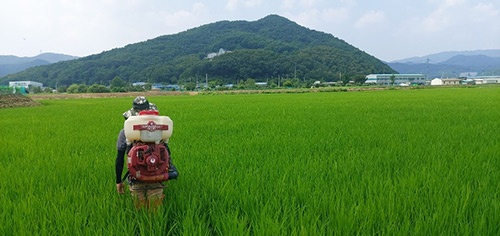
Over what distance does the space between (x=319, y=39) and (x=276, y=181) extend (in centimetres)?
11731

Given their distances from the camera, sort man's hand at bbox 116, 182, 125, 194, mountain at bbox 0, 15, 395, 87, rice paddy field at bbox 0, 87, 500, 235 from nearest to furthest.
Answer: rice paddy field at bbox 0, 87, 500, 235, man's hand at bbox 116, 182, 125, 194, mountain at bbox 0, 15, 395, 87

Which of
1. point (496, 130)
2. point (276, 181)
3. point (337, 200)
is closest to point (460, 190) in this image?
point (337, 200)

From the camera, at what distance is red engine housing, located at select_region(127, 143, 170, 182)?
1.67 m

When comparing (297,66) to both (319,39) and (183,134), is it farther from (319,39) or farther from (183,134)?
(183,134)

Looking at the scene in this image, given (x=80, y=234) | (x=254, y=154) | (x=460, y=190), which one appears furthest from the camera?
(x=254, y=154)

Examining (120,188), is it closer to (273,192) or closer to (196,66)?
(273,192)

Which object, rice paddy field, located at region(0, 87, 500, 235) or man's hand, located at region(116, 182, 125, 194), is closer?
rice paddy field, located at region(0, 87, 500, 235)

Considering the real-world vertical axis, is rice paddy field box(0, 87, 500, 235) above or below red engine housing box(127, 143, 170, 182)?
below

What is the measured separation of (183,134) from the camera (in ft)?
17.5

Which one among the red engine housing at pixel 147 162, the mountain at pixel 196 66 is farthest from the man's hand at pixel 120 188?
the mountain at pixel 196 66

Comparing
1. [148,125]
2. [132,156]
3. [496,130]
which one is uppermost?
[148,125]

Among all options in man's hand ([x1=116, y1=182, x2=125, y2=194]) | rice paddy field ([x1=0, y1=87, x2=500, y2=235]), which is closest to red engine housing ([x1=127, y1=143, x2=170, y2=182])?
rice paddy field ([x1=0, y1=87, x2=500, y2=235])

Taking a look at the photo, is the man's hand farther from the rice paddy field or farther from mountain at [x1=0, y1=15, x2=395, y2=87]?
mountain at [x1=0, y1=15, x2=395, y2=87]

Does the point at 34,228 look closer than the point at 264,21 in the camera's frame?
Yes
